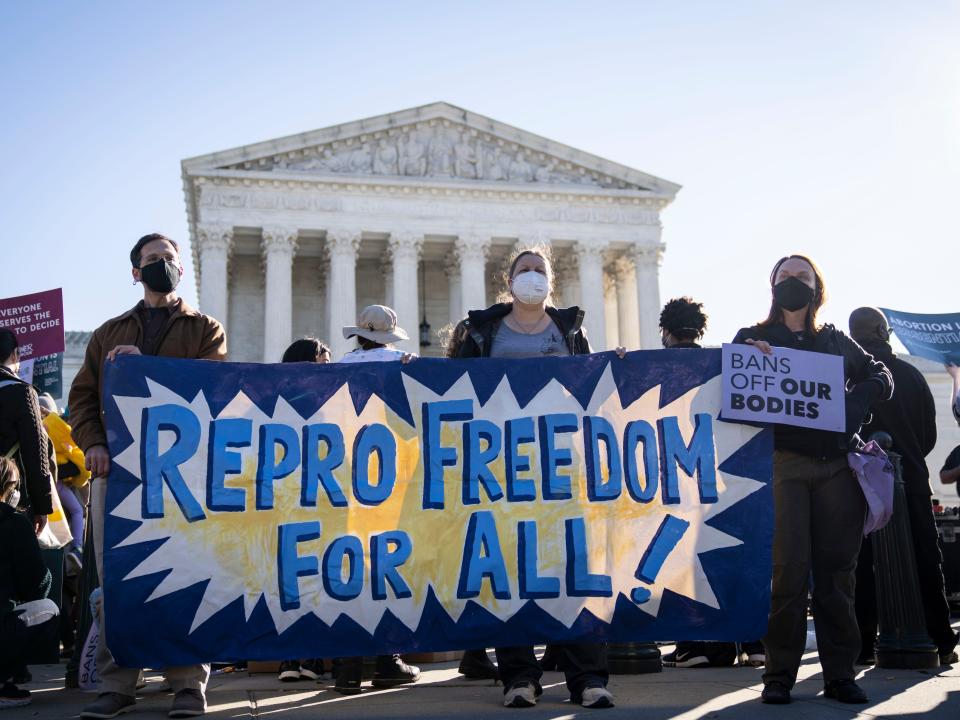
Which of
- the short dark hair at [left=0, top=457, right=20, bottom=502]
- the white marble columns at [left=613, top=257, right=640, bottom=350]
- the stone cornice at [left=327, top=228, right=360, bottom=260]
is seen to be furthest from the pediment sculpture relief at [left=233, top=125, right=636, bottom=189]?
the short dark hair at [left=0, top=457, right=20, bottom=502]

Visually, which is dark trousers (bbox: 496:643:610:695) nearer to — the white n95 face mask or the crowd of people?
the crowd of people

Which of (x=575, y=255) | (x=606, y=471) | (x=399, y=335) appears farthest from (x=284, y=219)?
(x=606, y=471)

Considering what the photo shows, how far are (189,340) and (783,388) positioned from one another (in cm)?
322

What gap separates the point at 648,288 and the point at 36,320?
29438 millimetres

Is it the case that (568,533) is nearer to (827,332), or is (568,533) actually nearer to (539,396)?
(539,396)

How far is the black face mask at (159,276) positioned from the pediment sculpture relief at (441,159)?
3435 cm

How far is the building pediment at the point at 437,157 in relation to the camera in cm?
3869

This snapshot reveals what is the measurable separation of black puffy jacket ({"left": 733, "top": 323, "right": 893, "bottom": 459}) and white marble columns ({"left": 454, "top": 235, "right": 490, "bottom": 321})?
32066 mm

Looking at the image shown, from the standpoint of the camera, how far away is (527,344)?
18.7 ft

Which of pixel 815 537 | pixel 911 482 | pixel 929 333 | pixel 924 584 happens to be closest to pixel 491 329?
pixel 815 537

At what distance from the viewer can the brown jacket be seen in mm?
5238

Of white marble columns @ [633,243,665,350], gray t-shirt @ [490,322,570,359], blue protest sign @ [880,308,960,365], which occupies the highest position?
white marble columns @ [633,243,665,350]

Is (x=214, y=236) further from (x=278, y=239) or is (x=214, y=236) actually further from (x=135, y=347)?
(x=135, y=347)

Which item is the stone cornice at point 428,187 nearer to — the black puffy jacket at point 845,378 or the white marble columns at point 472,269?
the white marble columns at point 472,269
